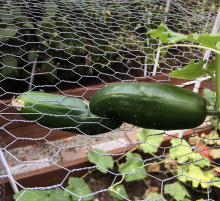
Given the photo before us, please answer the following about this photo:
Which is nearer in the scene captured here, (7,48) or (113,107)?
(113,107)

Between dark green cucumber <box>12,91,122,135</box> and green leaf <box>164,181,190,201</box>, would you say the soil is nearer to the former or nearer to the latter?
green leaf <box>164,181,190,201</box>

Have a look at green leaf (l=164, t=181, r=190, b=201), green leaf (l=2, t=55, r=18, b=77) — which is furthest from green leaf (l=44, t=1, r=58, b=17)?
green leaf (l=164, t=181, r=190, b=201)

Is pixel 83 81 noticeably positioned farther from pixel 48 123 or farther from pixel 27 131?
pixel 48 123

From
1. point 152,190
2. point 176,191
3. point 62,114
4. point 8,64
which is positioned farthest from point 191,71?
point 8,64

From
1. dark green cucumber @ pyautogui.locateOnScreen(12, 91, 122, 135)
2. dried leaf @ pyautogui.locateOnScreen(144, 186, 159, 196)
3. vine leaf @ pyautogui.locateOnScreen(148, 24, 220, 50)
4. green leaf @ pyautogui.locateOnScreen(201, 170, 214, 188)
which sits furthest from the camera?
dried leaf @ pyautogui.locateOnScreen(144, 186, 159, 196)

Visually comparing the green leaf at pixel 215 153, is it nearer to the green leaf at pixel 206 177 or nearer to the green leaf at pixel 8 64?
the green leaf at pixel 206 177

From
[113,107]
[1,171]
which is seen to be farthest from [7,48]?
[113,107]
